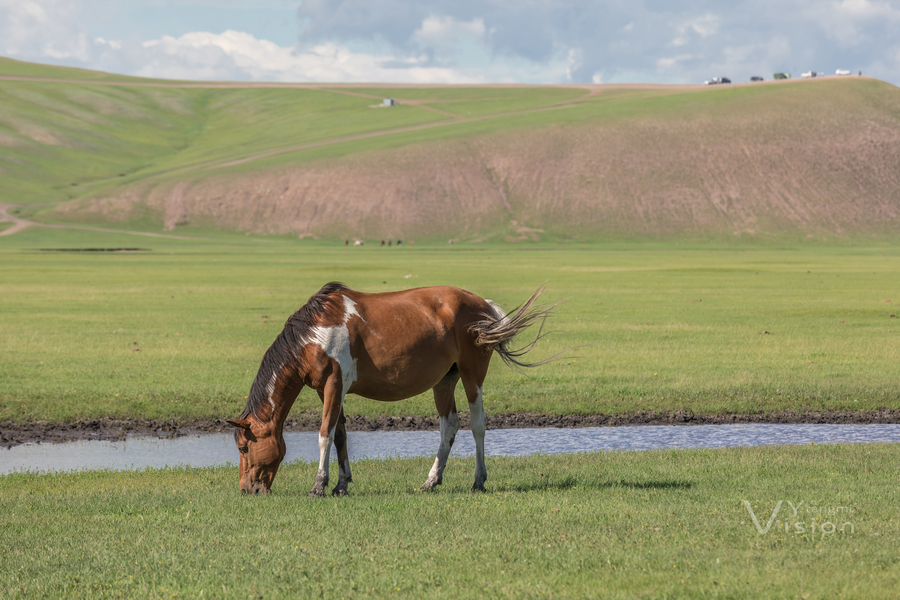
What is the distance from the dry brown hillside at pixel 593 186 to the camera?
515 feet

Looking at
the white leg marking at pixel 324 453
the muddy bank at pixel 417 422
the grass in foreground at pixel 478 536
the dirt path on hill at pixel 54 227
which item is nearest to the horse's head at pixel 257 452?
the grass in foreground at pixel 478 536

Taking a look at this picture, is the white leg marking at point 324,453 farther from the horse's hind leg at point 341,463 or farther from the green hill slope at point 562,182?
the green hill slope at point 562,182

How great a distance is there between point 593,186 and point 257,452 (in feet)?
520

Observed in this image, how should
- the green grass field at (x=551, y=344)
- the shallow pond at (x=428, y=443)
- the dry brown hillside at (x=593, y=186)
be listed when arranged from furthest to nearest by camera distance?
the dry brown hillside at (x=593, y=186) < the green grass field at (x=551, y=344) < the shallow pond at (x=428, y=443)

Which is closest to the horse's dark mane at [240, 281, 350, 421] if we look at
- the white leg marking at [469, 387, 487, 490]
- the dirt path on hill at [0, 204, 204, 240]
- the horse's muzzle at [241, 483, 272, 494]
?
the horse's muzzle at [241, 483, 272, 494]

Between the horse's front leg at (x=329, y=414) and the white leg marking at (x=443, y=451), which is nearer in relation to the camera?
the horse's front leg at (x=329, y=414)

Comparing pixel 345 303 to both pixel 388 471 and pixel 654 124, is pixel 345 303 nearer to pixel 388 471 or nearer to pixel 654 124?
pixel 388 471

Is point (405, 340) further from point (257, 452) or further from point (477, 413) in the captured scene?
point (257, 452)

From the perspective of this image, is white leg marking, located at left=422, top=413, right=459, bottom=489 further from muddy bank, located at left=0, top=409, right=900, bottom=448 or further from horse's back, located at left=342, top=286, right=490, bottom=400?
muddy bank, located at left=0, top=409, right=900, bottom=448

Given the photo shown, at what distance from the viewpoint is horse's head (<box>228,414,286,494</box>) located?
1071 centimetres

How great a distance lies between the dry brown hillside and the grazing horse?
141 metres

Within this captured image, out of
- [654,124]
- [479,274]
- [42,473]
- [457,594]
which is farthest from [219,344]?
[654,124]

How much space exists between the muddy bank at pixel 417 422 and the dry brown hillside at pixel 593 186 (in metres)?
134

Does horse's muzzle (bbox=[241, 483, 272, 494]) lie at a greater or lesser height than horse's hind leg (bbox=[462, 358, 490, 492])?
lesser
